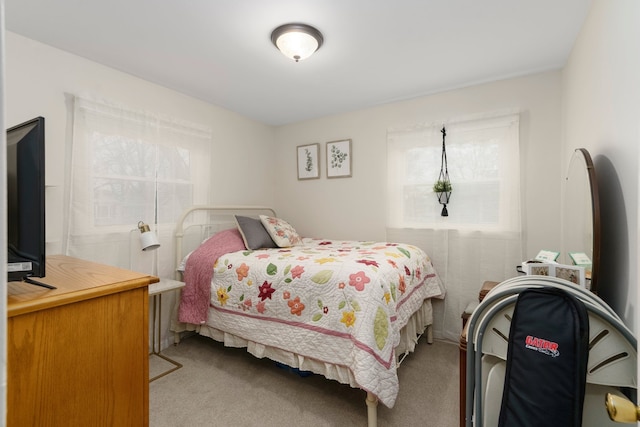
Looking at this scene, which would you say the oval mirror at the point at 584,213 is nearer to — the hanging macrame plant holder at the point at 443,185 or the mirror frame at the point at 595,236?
the mirror frame at the point at 595,236

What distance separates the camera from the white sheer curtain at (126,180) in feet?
7.32

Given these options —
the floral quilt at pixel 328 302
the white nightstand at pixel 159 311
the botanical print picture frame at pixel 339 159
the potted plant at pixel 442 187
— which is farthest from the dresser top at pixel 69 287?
the botanical print picture frame at pixel 339 159

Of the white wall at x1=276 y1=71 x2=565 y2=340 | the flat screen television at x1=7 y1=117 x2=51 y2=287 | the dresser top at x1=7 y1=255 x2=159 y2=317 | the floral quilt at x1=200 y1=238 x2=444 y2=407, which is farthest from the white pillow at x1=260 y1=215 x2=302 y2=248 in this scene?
the flat screen television at x1=7 y1=117 x2=51 y2=287

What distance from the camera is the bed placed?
5.66ft

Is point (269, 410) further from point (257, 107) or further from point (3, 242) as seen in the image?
point (257, 107)

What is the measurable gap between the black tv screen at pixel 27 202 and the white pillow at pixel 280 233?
2.13 meters

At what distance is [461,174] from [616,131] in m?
1.55

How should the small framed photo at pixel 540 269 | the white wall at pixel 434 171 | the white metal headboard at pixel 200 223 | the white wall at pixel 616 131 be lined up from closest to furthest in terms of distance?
the white wall at pixel 616 131, the small framed photo at pixel 540 269, the white wall at pixel 434 171, the white metal headboard at pixel 200 223

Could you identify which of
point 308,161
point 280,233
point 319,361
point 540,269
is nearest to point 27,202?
point 319,361

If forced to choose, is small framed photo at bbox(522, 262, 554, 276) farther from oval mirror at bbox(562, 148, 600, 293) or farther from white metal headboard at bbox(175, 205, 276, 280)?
white metal headboard at bbox(175, 205, 276, 280)

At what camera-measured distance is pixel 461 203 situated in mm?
2842

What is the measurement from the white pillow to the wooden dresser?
74.4 inches

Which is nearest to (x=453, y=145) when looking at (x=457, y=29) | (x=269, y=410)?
(x=457, y=29)

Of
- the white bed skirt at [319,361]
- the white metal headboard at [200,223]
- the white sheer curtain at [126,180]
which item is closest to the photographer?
the white bed skirt at [319,361]
